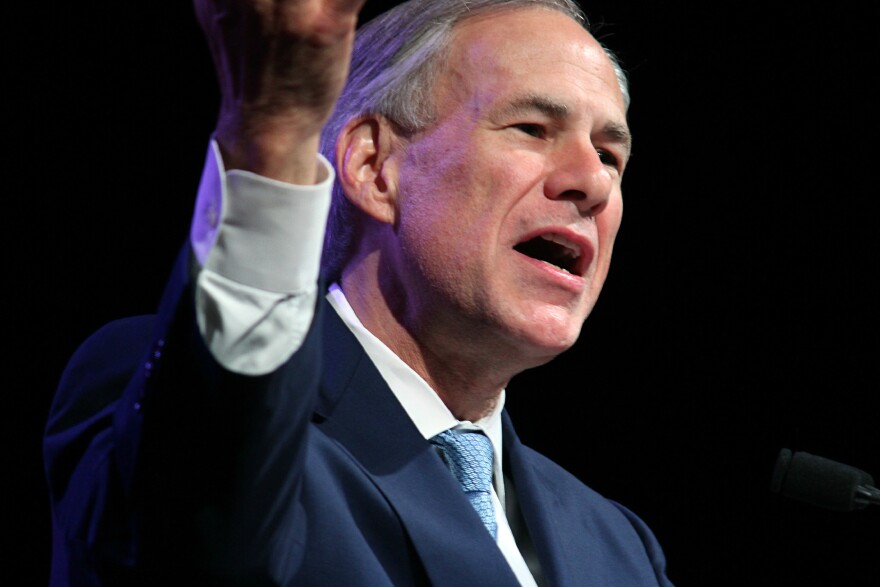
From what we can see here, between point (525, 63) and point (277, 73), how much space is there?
1063 mm

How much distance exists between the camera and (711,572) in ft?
9.75

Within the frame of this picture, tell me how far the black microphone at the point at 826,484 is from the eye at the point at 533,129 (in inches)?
27.7

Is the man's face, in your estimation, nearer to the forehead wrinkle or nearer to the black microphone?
the forehead wrinkle

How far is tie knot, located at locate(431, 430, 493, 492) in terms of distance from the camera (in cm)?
173

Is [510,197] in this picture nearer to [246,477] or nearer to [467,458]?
[467,458]

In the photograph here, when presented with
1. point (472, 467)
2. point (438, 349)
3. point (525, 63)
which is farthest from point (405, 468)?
point (525, 63)

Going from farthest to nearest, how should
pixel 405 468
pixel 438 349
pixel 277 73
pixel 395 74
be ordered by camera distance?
pixel 395 74 < pixel 438 349 < pixel 405 468 < pixel 277 73

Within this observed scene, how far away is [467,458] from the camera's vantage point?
1.75m

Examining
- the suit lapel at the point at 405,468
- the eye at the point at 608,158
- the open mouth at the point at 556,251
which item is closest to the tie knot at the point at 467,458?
the suit lapel at the point at 405,468

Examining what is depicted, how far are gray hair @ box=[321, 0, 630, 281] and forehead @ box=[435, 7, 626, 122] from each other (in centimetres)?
3

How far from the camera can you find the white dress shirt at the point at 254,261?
3.09ft

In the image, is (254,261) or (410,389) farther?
(410,389)

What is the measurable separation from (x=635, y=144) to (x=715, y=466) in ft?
3.11

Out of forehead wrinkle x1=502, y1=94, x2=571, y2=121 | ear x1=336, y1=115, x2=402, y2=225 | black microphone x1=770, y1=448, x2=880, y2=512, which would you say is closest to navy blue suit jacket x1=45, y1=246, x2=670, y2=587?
ear x1=336, y1=115, x2=402, y2=225
